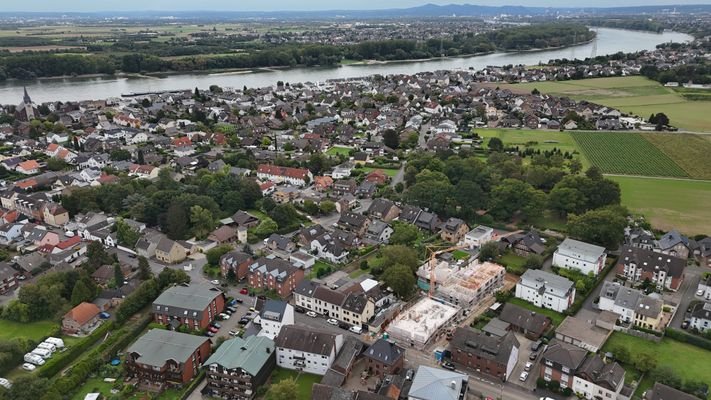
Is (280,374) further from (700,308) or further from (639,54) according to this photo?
(639,54)

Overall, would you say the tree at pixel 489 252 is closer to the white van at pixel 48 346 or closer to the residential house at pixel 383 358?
the residential house at pixel 383 358

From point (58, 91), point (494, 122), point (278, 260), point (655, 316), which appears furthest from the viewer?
point (58, 91)

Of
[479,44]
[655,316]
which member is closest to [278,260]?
[655,316]

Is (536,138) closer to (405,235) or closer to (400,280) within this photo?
(405,235)


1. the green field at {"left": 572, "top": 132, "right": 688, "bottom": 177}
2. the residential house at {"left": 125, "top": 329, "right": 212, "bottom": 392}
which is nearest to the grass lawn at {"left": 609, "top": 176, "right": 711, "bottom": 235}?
the green field at {"left": 572, "top": 132, "right": 688, "bottom": 177}

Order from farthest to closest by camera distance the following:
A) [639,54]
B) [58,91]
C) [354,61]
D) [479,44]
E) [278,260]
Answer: [479,44], [354,61], [639,54], [58,91], [278,260]
